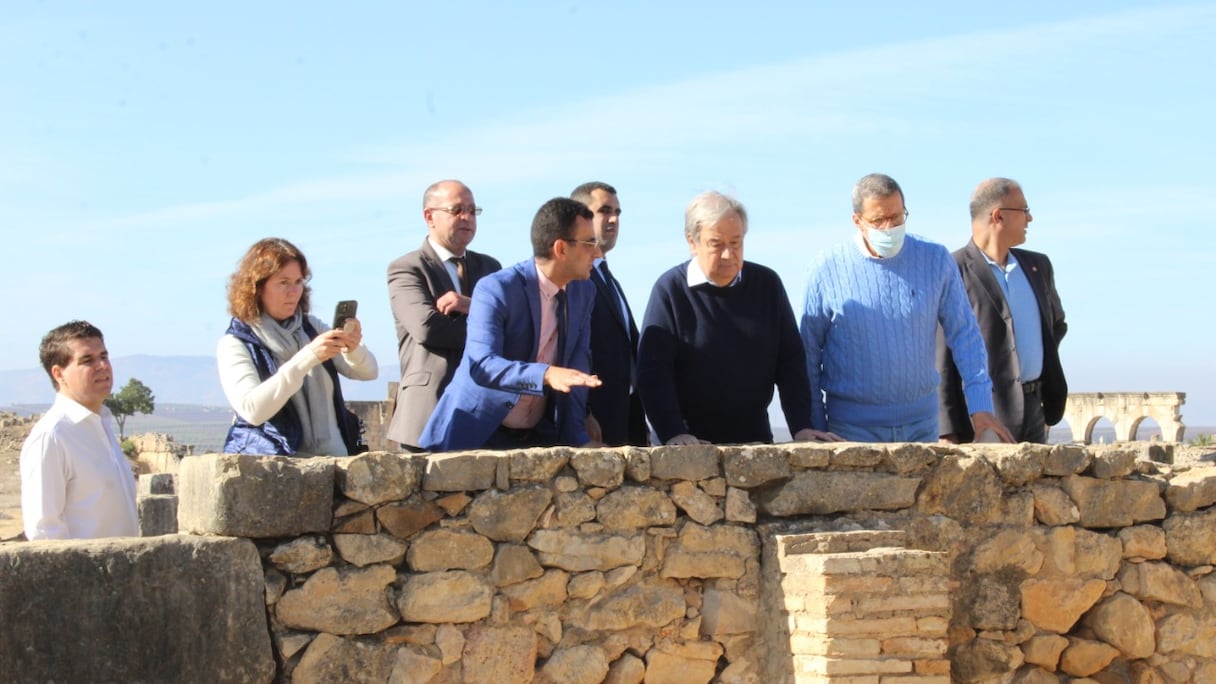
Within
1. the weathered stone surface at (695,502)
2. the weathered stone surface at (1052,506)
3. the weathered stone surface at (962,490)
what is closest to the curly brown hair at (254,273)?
Result: the weathered stone surface at (695,502)

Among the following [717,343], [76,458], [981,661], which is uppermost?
[717,343]

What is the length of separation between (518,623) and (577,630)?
0.25 meters

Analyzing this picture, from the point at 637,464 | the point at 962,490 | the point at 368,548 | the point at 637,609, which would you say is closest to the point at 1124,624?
the point at 962,490

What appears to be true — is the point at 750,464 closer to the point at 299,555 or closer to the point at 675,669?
the point at 675,669

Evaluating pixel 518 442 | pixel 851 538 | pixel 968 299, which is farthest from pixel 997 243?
pixel 518 442

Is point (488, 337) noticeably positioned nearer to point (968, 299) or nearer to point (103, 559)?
point (103, 559)

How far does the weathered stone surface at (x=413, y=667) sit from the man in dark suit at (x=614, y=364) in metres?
1.48

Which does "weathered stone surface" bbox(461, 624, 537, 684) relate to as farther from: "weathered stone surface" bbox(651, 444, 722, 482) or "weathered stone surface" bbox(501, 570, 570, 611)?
"weathered stone surface" bbox(651, 444, 722, 482)

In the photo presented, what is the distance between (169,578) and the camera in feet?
15.7

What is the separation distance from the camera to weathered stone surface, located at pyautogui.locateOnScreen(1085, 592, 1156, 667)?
20.1ft

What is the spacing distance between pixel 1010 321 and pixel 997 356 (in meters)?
0.19

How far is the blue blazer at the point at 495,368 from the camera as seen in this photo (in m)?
5.65

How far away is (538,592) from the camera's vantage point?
529cm

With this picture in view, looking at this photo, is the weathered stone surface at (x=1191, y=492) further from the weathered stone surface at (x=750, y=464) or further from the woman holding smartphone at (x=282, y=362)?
the woman holding smartphone at (x=282, y=362)
